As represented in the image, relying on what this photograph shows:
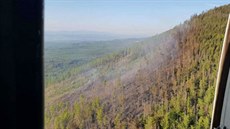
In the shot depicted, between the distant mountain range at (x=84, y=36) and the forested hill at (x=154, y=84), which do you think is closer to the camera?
the distant mountain range at (x=84, y=36)

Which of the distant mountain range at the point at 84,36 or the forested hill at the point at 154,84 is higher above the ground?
the distant mountain range at the point at 84,36

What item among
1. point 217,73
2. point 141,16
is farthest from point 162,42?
point 217,73

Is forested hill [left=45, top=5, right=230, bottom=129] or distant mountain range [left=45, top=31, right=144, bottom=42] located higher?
distant mountain range [left=45, top=31, right=144, bottom=42]

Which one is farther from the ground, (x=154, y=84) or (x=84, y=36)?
(x=84, y=36)

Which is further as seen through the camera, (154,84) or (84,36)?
(154,84)

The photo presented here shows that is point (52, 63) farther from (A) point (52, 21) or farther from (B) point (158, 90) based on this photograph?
(B) point (158, 90)

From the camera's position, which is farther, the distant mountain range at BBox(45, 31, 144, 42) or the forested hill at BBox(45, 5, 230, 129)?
the forested hill at BBox(45, 5, 230, 129)
